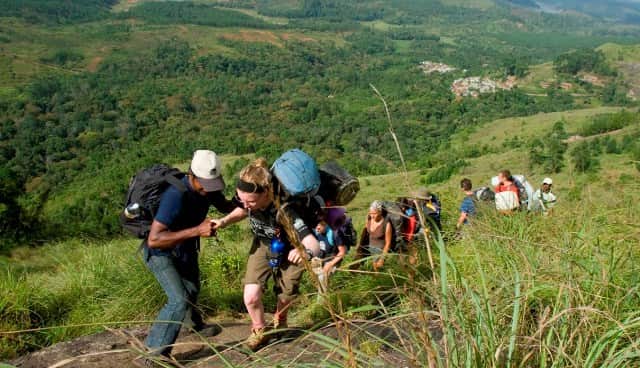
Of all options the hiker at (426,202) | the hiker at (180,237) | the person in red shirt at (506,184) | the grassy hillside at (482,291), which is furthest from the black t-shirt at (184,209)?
the person in red shirt at (506,184)

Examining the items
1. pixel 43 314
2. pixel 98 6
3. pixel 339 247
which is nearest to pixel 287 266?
pixel 339 247

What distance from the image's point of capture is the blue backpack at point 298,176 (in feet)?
8.05

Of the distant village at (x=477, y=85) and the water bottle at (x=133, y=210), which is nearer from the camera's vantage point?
the water bottle at (x=133, y=210)

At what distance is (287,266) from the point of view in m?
2.87

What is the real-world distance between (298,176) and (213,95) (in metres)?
113

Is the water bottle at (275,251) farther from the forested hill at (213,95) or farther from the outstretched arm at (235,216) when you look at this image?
the forested hill at (213,95)

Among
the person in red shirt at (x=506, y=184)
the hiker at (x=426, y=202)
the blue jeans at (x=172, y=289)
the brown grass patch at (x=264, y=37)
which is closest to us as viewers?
the hiker at (x=426, y=202)

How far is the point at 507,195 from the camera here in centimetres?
453

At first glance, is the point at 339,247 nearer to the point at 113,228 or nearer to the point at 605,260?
the point at 605,260

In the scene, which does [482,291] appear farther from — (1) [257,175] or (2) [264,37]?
(2) [264,37]

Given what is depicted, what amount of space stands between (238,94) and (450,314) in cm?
11493

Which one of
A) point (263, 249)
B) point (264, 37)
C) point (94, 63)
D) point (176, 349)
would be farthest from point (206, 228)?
point (264, 37)

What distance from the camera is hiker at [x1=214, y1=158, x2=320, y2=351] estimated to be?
248 centimetres

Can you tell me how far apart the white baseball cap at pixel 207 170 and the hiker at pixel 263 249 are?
152 mm
